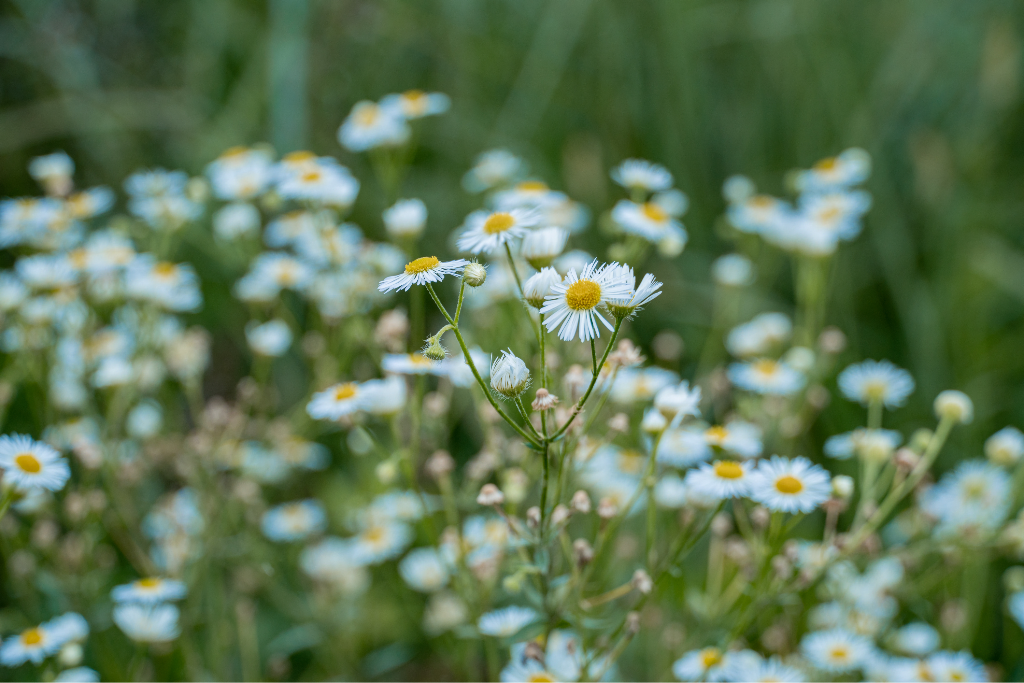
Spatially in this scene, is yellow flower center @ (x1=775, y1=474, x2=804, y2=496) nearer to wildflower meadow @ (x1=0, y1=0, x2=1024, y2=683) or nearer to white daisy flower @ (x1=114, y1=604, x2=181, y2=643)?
wildflower meadow @ (x1=0, y1=0, x2=1024, y2=683)

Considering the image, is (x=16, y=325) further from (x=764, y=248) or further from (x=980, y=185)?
(x=980, y=185)

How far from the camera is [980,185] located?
1216mm

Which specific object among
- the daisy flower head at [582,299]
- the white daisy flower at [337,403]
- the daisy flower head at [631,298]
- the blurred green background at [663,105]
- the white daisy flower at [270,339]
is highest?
the blurred green background at [663,105]

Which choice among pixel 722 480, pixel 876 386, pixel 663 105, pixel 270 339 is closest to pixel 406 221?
pixel 270 339

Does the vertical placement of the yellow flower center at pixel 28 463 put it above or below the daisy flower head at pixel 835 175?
below

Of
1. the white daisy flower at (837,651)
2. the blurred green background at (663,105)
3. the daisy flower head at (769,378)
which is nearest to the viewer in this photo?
the white daisy flower at (837,651)


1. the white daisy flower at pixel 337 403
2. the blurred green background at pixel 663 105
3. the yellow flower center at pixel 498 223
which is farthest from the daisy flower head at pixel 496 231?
the blurred green background at pixel 663 105

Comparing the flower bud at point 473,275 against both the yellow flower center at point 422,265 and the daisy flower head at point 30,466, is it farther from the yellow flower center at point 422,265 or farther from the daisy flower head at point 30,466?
the daisy flower head at point 30,466

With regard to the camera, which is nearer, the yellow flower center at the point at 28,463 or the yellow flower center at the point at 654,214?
the yellow flower center at the point at 28,463

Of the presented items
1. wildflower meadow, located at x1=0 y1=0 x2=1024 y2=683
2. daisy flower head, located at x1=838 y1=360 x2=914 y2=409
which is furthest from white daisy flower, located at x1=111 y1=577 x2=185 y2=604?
daisy flower head, located at x1=838 y1=360 x2=914 y2=409

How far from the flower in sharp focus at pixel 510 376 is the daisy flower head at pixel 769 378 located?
0.37 metres

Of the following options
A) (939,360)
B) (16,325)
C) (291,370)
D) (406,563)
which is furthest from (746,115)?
(16,325)

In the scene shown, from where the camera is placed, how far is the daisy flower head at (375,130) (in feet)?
2.42

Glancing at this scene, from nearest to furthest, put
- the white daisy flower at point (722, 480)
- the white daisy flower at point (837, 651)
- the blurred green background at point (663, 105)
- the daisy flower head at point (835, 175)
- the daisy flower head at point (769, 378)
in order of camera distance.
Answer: the white daisy flower at point (722, 480)
the white daisy flower at point (837, 651)
the daisy flower head at point (769, 378)
the daisy flower head at point (835, 175)
the blurred green background at point (663, 105)
